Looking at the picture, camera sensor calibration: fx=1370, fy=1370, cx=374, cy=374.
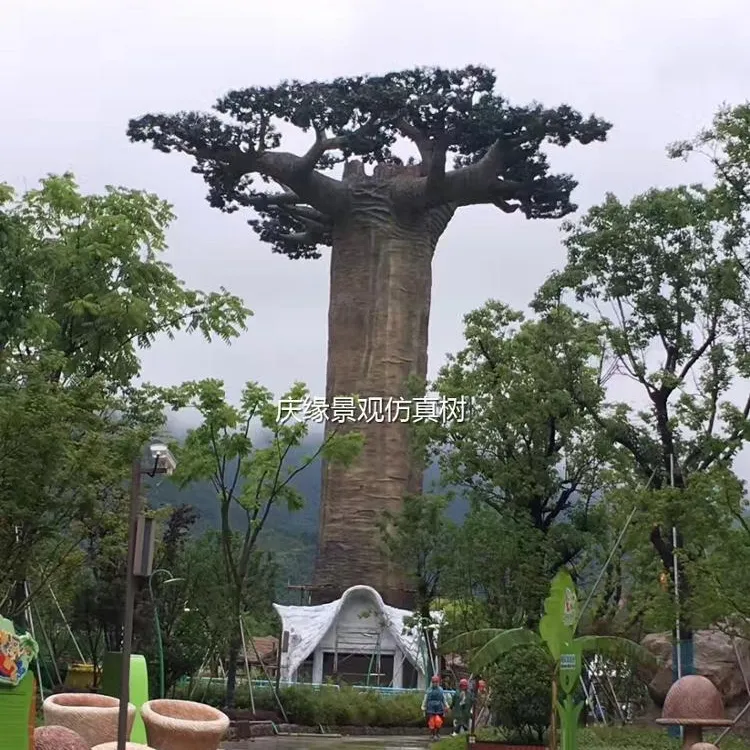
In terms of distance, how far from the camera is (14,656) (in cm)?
842

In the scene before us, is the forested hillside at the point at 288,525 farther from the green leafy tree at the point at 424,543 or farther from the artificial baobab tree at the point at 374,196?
the green leafy tree at the point at 424,543

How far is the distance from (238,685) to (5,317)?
10745mm

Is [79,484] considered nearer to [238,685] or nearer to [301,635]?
[238,685]

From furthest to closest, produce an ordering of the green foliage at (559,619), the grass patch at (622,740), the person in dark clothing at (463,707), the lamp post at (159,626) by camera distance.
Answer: the lamp post at (159,626) → the person in dark clothing at (463,707) → the grass patch at (622,740) → the green foliage at (559,619)

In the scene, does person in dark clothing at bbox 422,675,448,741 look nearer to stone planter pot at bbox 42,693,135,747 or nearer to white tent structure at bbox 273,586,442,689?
white tent structure at bbox 273,586,442,689

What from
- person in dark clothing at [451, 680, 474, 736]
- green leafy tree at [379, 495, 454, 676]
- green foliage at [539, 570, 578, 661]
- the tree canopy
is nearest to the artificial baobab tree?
the tree canopy

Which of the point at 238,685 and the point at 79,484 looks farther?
the point at 238,685

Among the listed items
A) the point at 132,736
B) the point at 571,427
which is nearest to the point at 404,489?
the point at 571,427

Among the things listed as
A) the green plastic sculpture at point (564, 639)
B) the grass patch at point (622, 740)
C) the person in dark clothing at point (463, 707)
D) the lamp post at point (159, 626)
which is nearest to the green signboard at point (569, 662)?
the green plastic sculpture at point (564, 639)

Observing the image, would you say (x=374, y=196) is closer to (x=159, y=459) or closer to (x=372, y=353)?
(x=372, y=353)

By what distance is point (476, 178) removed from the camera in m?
34.1

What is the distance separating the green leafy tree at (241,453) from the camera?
20.9 m

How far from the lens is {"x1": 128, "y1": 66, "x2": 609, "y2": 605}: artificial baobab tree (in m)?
31.1

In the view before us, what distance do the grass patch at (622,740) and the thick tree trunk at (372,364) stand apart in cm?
1567
